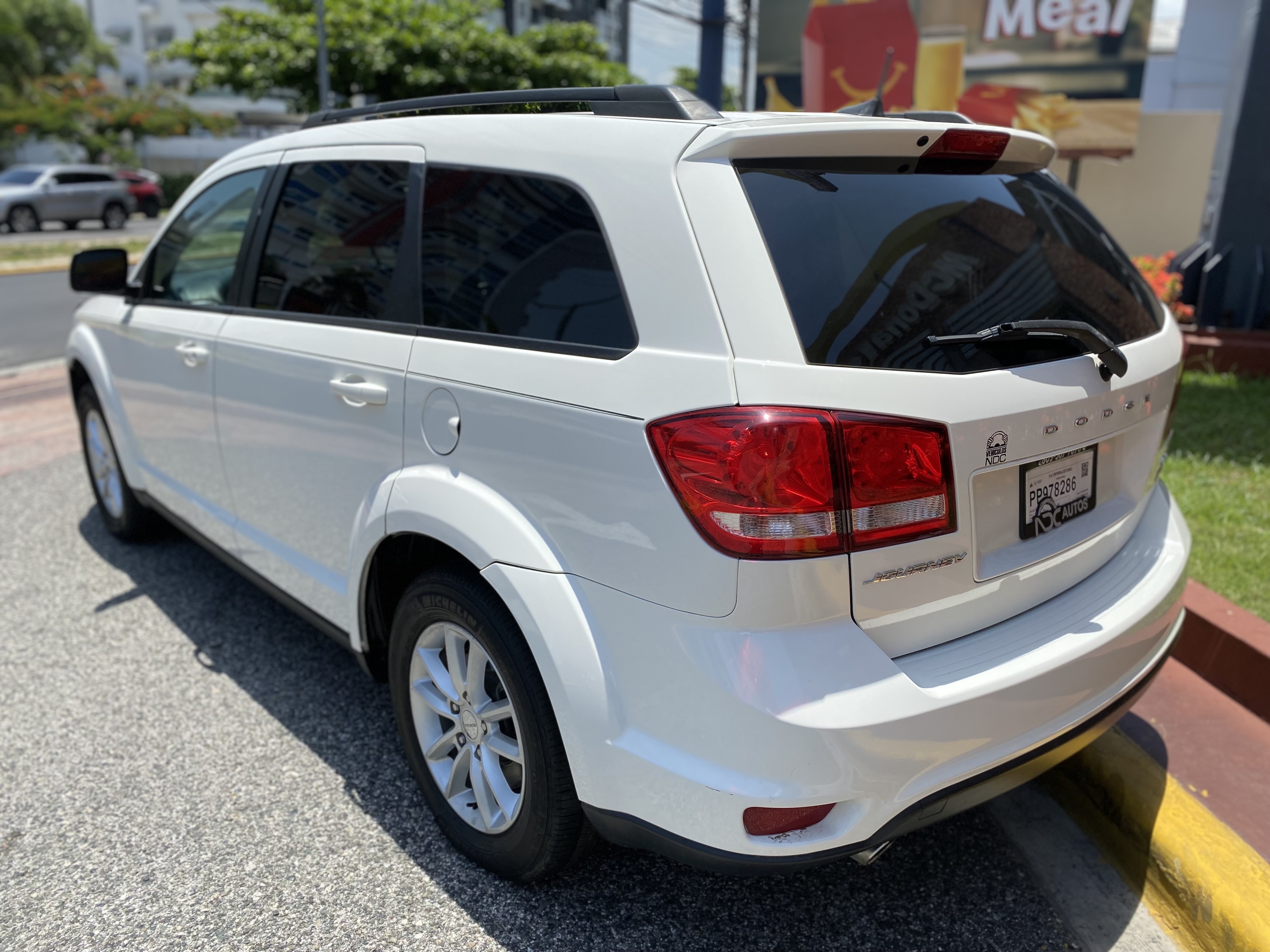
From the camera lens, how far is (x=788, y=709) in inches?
67.4

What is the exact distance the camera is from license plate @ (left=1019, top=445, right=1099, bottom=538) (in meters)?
1.99

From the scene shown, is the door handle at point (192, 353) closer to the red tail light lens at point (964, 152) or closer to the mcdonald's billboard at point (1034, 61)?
the red tail light lens at point (964, 152)

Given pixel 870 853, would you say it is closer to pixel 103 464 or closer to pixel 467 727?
pixel 467 727

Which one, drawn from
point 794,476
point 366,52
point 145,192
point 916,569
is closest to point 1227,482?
point 916,569

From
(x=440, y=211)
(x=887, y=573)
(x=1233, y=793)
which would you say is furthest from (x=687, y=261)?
(x=1233, y=793)

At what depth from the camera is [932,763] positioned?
72.1 inches

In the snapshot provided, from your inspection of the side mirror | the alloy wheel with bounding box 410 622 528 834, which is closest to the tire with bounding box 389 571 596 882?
the alloy wheel with bounding box 410 622 528 834

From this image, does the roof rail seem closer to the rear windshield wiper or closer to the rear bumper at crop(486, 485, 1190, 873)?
the rear windshield wiper

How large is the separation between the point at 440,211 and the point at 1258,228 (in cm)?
750

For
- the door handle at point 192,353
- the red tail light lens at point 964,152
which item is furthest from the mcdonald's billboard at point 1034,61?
the red tail light lens at point 964,152

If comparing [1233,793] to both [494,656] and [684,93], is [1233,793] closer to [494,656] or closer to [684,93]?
[494,656]

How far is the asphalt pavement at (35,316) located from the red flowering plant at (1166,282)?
8421 millimetres

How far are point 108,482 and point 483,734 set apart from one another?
10.3 feet

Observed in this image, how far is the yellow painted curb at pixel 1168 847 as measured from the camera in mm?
2184
